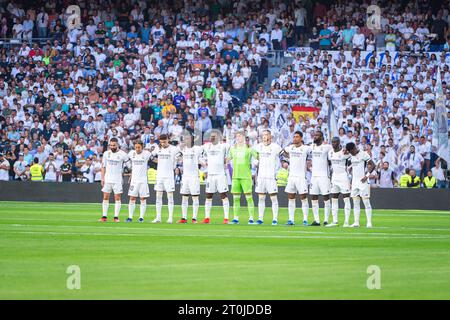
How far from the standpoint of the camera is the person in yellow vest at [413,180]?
122ft

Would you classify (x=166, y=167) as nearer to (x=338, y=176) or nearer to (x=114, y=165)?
(x=114, y=165)

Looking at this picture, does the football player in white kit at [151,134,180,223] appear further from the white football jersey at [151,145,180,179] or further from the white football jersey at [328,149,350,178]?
the white football jersey at [328,149,350,178]

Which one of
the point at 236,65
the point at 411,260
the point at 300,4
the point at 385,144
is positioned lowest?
the point at 411,260

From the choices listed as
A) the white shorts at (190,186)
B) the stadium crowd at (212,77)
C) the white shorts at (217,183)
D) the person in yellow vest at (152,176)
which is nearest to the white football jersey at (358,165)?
the white shorts at (217,183)

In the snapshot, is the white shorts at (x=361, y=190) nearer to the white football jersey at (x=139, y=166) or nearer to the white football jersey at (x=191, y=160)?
the white football jersey at (x=191, y=160)

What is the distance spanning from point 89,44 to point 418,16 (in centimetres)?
1487

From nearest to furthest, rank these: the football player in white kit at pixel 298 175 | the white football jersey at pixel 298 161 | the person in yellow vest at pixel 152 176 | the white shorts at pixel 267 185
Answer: the football player in white kit at pixel 298 175, the white football jersey at pixel 298 161, the white shorts at pixel 267 185, the person in yellow vest at pixel 152 176

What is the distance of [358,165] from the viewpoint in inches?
1075

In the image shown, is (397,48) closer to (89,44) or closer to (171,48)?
(171,48)

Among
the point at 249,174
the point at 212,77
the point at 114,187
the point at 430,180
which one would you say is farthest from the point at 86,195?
the point at 249,174

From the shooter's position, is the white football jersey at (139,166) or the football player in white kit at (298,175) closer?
the football player in white kit at (298,175)

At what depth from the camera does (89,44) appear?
47906 millimetres

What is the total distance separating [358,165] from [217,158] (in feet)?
12.8

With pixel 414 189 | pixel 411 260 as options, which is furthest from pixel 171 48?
pixel 411 260
